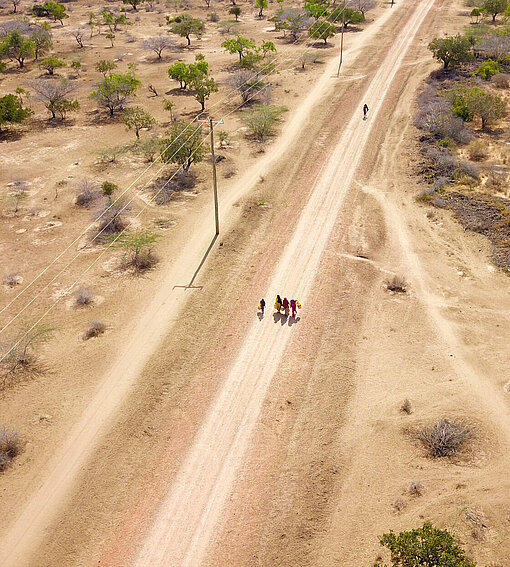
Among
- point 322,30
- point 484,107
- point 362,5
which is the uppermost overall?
point 362,5

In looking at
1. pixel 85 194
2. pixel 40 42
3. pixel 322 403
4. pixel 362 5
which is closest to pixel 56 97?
pixel 85 194

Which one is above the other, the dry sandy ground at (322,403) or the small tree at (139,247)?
the small tree at (139,247)

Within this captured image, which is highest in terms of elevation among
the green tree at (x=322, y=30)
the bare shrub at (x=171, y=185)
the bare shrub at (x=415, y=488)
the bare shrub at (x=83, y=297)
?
the green tree at (x=322, y=30)

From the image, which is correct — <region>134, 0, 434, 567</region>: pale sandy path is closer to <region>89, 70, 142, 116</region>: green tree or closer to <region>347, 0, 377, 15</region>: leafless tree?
<region>89, 70, 142, 116</region>: green tree

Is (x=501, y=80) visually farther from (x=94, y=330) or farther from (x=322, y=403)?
(x=94, y=330)

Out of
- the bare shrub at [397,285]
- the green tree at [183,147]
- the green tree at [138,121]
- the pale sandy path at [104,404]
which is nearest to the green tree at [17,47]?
the green tree at [138,121]

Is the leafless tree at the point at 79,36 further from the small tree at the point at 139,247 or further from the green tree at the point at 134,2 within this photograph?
the small tree at the point at 139,247

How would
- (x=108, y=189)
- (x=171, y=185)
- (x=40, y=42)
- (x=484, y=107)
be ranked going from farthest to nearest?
(x=40, y=42) < (x=484, y=107) < (x=171, y=185) < (x=108, y=189)

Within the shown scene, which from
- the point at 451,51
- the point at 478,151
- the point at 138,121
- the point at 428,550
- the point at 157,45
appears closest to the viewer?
the point at 428,550
